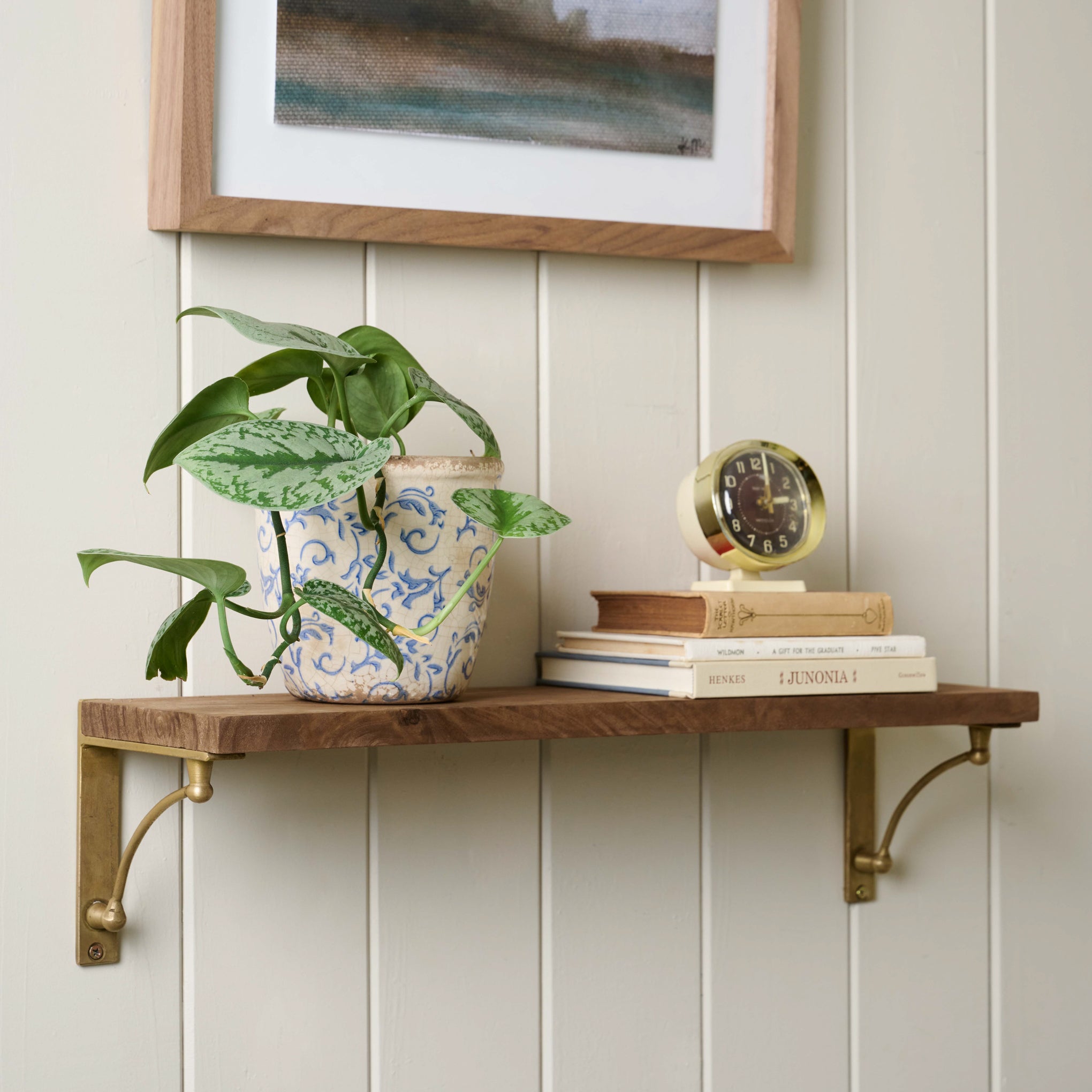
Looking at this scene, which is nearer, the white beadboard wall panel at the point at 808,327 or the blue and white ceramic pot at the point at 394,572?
the blue and white ceramic pot at the point at 394,572

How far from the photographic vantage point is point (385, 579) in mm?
653

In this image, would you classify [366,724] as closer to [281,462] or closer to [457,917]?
[281,462]

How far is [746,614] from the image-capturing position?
0.73 m

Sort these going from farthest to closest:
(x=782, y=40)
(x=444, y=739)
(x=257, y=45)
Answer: (x=782, y=40), (x=257, y=45), (x=444, y=739)

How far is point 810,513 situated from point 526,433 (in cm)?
19

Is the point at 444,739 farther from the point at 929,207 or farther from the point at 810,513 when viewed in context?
the point at 929,207

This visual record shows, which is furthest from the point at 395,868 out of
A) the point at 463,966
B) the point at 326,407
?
the point at 326,407

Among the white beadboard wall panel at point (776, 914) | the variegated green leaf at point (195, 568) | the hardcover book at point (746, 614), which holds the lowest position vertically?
the white beadboard wall panel at point (776, 914)

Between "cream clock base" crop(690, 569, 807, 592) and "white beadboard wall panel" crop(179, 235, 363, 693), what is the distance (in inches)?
10.0

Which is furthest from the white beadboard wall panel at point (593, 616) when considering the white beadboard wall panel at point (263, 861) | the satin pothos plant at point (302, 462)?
the satin pothos plant at point (302, 462)

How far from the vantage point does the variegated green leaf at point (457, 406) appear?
648 millimetres

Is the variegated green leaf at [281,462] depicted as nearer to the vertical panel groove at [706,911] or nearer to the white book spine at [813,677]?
the white book spine at [813,677]

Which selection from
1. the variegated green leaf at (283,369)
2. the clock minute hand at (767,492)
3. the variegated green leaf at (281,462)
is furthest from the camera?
the clock minute hand at (767,492)
